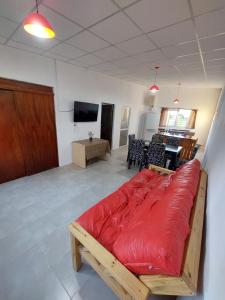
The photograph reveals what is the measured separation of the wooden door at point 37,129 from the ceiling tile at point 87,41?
56.2 inches

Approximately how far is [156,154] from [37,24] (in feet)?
10.2

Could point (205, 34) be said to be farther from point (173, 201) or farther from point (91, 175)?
point (91, 175)

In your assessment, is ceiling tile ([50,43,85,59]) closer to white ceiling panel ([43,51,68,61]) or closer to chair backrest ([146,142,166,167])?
white ceiling panel ([43,51,68,61])

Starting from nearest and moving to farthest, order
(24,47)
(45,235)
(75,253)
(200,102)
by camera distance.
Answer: (75,253) < (45,235) < (24,47) < (200,102)

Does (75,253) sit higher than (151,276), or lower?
lower

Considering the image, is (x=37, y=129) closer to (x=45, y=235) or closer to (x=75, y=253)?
(x=45, y=235)

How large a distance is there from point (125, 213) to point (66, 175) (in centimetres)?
235

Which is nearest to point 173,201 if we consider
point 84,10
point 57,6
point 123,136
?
point 84,10

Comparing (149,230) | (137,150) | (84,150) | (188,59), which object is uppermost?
(188,59)

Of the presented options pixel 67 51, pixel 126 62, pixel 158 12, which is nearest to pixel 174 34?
pixel 158 12

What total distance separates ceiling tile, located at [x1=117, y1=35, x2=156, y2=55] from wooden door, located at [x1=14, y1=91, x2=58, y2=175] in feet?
6.70

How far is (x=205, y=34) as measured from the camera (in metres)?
1.91

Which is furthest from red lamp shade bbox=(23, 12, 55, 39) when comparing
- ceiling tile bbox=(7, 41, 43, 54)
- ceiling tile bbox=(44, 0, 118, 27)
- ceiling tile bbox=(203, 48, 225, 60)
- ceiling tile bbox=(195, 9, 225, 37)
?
ceiling tile bbox=(203, 48, 225, 60)

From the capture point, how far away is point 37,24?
115 centimetres
